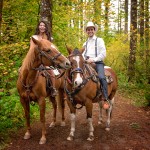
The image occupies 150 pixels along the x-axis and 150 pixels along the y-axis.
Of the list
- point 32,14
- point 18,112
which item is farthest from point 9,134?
point 32,14

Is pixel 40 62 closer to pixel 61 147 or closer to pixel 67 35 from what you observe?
pixel 61 147

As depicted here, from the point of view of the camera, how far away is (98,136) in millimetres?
6863

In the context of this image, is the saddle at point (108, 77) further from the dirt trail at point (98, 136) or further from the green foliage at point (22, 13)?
the green foliage at point (22, 13)

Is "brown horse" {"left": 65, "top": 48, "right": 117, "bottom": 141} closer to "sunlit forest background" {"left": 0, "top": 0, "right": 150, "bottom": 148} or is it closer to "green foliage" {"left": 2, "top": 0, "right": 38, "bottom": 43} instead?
"sunlit forest background" {"left": 0, "top": 0, "right": 150, "bottom": 148}

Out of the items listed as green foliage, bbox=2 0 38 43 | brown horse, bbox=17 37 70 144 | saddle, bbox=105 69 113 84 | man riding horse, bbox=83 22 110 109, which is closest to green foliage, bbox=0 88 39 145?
brown horse, bbox=17 37 70 144

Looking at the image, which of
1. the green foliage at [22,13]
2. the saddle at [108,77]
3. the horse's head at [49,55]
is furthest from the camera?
the green foliage at [22,13]

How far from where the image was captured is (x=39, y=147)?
6.04 metres

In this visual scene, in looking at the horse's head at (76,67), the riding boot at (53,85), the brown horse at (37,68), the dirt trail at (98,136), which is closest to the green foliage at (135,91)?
the dirt trail at (98,136)

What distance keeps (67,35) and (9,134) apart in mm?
6753

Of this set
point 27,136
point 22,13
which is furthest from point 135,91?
point 27,136

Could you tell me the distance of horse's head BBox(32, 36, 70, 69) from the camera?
5.55 metres

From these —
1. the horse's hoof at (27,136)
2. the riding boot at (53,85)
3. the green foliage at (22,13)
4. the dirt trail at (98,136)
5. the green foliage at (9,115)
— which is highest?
the green foliage at (22,13)

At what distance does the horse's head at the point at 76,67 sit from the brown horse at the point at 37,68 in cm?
44

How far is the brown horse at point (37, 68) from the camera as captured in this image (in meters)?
5.64
